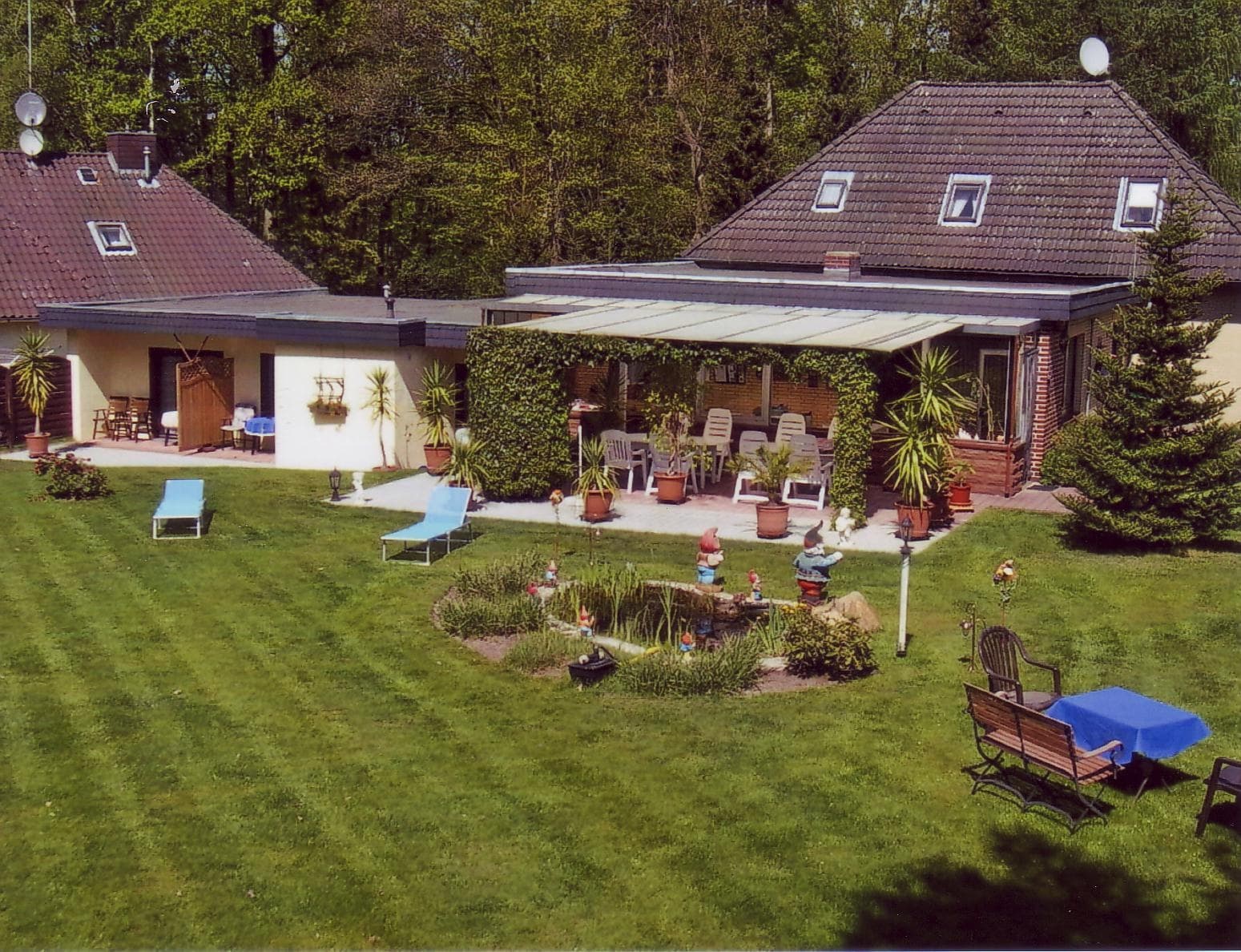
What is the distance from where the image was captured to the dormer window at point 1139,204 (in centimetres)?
2716

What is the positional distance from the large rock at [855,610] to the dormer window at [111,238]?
21981 millimetres

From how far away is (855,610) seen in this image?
14.9 metres

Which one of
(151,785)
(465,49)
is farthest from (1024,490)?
(465,49)

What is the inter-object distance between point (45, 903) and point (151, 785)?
6.29 ft

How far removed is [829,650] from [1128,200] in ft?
57.0

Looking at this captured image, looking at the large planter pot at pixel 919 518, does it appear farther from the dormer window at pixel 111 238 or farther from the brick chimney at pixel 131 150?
the brick chimney at pixel 131 150

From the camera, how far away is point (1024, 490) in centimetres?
2323

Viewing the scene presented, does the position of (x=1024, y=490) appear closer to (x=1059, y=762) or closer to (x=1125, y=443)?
(x=1125, y=443)

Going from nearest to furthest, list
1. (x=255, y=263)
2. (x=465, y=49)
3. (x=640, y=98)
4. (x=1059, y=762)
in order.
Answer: (x=1059, y=762) → (x=255, y=263) → (x=465, y=49) → (x=640, y=98)

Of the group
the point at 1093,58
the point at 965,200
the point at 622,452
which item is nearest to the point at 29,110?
the point at 622,452

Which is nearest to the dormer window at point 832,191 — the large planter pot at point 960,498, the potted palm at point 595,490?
the large planter pot at point 960,498

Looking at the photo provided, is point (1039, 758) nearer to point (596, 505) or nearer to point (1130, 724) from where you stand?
point (1130, 724)

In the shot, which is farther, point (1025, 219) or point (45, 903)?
point (1025, 219)

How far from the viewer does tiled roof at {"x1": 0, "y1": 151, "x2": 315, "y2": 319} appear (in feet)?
98.0
